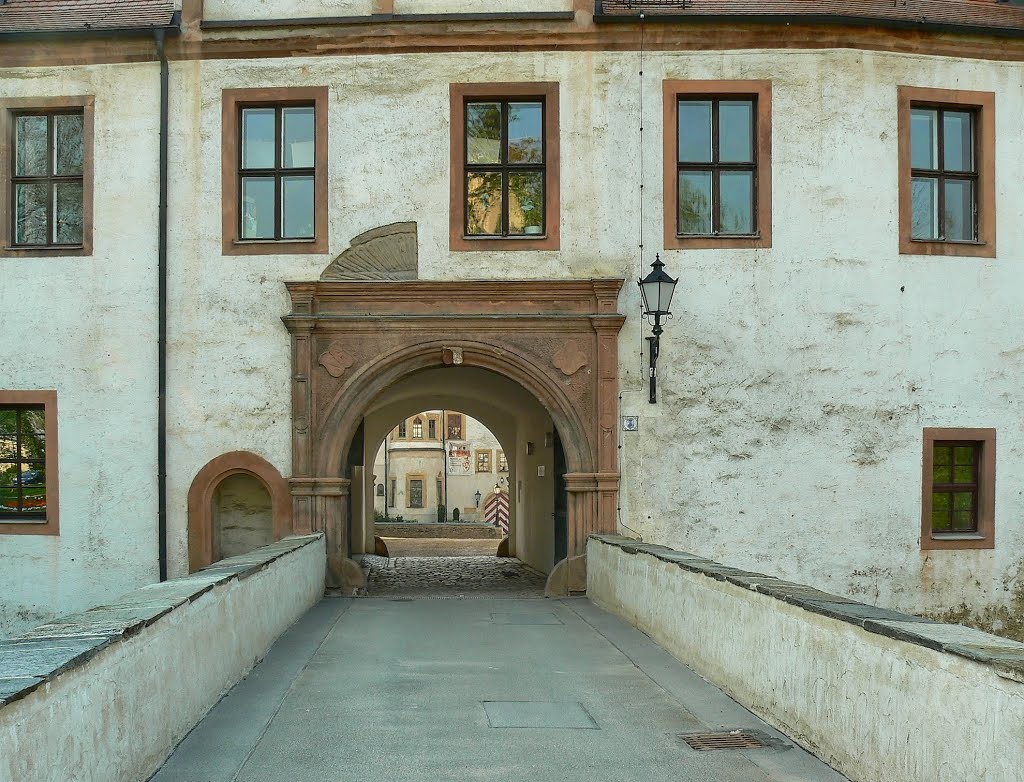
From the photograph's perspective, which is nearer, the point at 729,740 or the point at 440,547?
the point at 729,740

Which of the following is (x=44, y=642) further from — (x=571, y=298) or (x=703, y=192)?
(x=703, y=192)

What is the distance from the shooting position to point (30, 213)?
1405 centimetres

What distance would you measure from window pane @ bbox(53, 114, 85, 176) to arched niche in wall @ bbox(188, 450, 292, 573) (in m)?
3.83

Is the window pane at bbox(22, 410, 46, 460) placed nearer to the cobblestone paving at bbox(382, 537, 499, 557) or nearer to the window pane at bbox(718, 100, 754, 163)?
the window pane at bbox(718, 100, 754, 163)

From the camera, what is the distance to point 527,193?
545 inches

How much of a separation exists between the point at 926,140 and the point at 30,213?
34.4 feet

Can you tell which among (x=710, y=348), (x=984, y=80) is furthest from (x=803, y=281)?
(x=984, y=80)

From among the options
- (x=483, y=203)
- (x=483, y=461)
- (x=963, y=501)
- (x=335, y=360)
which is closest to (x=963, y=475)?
(x=963, y=501)

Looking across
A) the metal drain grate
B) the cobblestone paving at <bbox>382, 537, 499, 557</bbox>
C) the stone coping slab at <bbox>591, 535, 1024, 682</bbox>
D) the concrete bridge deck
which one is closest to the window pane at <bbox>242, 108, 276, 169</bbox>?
the concrete bridge deck

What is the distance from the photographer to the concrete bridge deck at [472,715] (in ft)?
Answer: 18.1

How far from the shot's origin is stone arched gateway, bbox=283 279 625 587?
44.3ft

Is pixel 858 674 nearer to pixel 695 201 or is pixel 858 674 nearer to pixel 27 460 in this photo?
pixel 695 201

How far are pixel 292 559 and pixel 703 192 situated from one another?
650 cm

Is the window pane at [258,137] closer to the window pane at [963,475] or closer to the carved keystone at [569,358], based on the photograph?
the carved keystone at [569,358]
